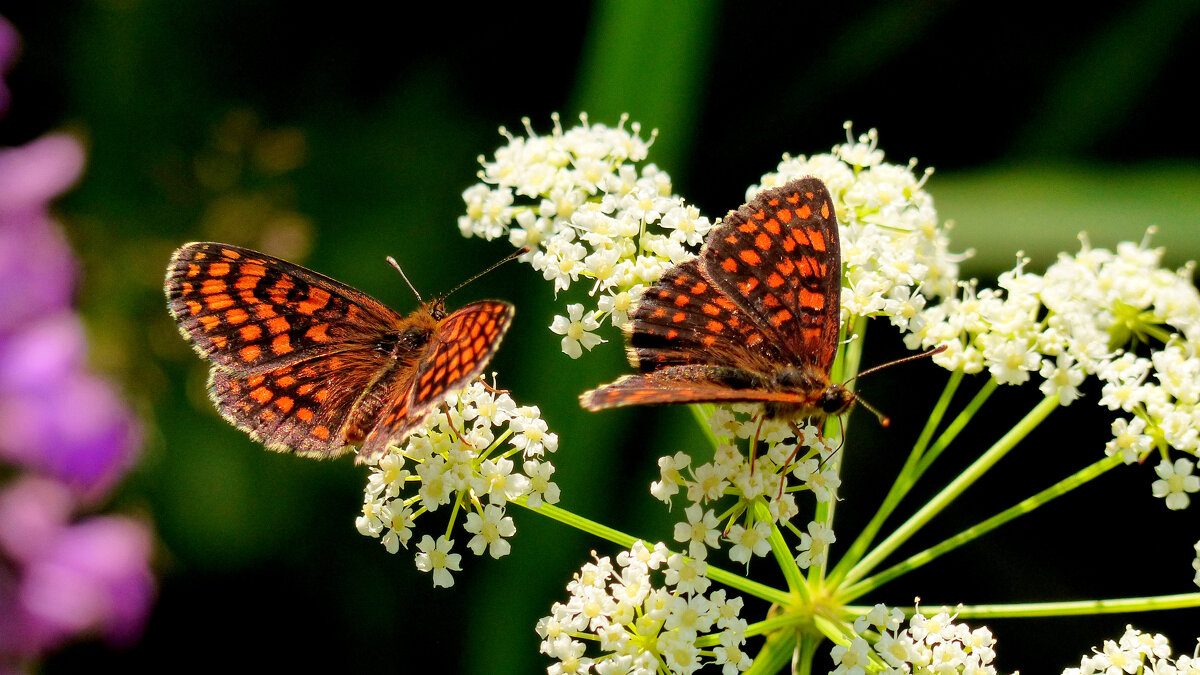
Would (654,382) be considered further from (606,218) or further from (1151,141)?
(1151,141)

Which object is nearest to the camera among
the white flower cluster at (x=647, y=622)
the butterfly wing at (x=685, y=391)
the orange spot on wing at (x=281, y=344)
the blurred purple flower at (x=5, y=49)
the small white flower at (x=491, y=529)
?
→ the butterfly wing at (x=685, y=391)

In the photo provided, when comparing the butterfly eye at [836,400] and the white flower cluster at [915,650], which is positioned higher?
the butterfly eye at [836,400]

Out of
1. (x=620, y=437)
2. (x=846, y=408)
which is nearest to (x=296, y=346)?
(x=846, y=408)

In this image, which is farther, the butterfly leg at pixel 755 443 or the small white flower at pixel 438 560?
the small white flower at pixel 438 560

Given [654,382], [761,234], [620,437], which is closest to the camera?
[654,382]

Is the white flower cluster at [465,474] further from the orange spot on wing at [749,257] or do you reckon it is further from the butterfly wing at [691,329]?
the orange spot on wing at [749,257]

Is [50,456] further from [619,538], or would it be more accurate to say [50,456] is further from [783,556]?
[783,556]

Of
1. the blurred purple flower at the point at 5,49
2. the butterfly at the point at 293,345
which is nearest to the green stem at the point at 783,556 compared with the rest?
the butterfly at the point at 293,345
